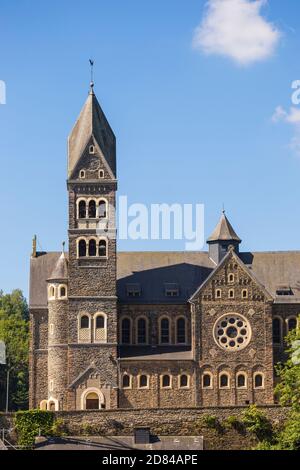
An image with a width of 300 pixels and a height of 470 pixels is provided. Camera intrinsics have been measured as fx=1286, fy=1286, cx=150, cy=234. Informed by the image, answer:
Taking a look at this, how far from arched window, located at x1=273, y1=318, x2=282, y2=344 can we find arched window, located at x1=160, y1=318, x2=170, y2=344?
846 centimetres

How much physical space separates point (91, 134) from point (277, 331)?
21513 millimetres

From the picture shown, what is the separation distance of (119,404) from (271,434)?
1349 centimetres

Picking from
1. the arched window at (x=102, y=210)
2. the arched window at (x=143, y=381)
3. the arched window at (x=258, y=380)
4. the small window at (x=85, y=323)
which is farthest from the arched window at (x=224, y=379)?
the arched window at (x=102, y=210)

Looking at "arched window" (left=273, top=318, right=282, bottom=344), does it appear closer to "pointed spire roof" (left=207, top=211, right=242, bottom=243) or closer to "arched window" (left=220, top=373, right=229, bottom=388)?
"arched window" (left=220, top=373, right=229, bottom=388)

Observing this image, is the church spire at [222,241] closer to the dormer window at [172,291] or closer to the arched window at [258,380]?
the dormer window at [172,291]

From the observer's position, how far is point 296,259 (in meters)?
107

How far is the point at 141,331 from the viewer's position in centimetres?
10206

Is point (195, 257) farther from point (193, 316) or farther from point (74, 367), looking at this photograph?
point (74, 367)

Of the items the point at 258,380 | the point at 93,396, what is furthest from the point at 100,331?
the point at 258,380

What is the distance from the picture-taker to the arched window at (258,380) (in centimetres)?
9928

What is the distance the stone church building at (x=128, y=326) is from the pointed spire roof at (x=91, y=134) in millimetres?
104

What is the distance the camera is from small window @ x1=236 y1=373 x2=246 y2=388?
326 ft

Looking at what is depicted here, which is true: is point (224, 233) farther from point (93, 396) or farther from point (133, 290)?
point (93, 396)
